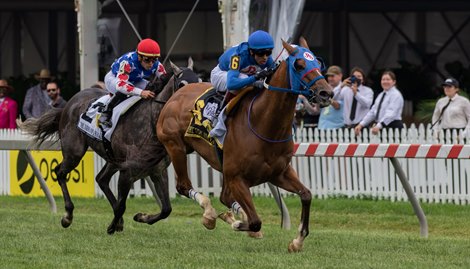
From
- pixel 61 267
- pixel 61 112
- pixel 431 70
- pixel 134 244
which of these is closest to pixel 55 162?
pixel 61 112

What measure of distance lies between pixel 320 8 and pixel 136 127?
1491cm

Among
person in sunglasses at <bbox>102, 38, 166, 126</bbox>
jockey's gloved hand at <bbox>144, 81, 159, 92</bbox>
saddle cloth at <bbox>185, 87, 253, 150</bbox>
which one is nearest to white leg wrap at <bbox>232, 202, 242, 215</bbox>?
saddle cloth at <bbox>185, 87, 253, 150</bbox>

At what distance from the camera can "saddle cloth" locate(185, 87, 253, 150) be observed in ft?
34.2

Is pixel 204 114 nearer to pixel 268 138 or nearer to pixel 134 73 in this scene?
pixel 268 138

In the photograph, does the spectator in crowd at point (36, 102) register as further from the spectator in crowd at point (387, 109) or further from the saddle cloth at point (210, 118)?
the saddle cloth at point (210, 118)

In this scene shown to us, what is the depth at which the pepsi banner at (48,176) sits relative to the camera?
17609 mm

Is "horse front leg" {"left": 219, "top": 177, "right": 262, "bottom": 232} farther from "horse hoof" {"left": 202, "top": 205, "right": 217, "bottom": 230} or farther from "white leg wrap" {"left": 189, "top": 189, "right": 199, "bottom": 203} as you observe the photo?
"white leg wrap" {"left": 189, "top": 189, "right": 199, "bottom": 203}

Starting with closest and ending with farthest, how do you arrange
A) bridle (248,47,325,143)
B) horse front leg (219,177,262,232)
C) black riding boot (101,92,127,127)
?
bridle (248,47,325,143) < horse front leg (219,177,262,232) < black riding boot (101,92,127,127)

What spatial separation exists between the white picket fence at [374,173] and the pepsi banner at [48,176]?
0.48 metres

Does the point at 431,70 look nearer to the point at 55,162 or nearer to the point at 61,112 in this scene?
the point at 55,162

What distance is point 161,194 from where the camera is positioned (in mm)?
11836

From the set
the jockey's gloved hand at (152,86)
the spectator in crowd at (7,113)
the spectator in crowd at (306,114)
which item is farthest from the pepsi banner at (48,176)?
the jockey's gloved hand at (152,86)

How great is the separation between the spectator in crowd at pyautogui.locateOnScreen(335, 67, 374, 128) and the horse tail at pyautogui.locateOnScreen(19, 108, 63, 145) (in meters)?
4.50

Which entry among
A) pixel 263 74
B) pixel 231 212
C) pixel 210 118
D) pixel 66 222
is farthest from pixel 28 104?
pixel 263 74
